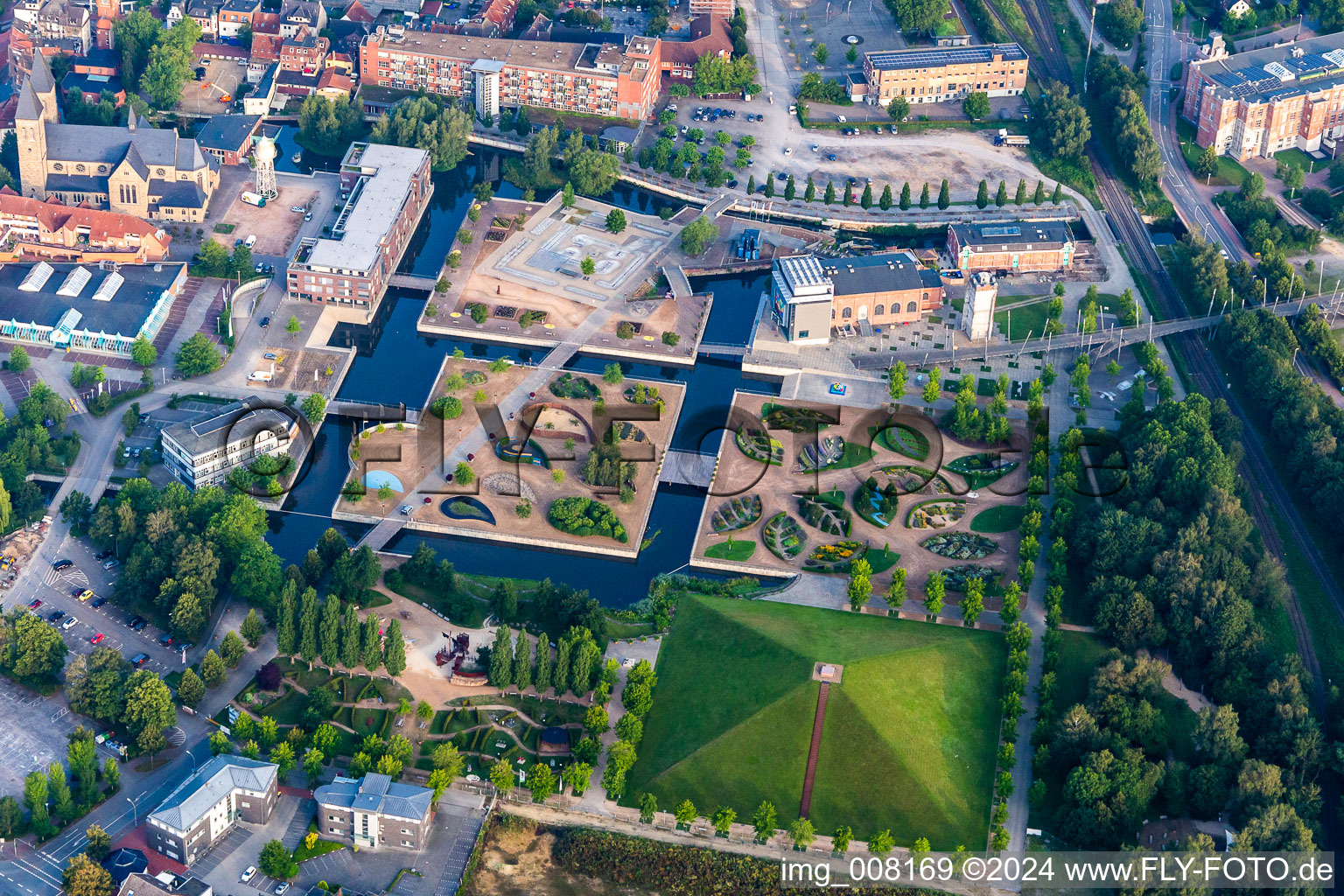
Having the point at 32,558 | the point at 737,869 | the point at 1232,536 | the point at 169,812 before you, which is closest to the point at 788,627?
the point at 737,869

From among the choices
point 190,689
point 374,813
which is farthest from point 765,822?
point 190,689

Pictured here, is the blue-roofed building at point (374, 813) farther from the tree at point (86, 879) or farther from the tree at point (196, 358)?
the tree at point (196, 358)

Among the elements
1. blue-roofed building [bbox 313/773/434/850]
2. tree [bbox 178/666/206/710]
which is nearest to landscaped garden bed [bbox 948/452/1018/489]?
blue-roofed building [bbox 313/773/434/850]

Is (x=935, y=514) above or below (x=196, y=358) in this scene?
below

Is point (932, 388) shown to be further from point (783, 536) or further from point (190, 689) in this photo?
point (190, 689)

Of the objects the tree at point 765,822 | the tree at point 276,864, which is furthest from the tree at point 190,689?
the tree at point 765,822

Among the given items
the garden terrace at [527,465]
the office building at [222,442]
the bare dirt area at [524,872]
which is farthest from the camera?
the office building at [222,442]

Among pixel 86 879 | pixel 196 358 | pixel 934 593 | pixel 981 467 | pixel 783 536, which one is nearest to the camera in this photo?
pixel 86 879
